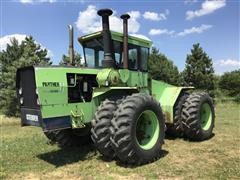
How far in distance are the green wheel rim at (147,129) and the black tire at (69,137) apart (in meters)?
1.57

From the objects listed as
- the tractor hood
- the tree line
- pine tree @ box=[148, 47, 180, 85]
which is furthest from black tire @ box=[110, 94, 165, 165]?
pine tree @ box=[148, 47, 180, 85]

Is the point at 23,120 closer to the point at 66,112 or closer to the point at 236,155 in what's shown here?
the point at 66,112

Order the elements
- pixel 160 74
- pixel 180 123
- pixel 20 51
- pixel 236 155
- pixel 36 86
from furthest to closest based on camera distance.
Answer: pixel 160 74 < pixel 20 51 < pixel 180 123 < pixel 236 155 < pixel 36 86

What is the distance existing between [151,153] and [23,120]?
3.05m

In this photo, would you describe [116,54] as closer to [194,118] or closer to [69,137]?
[69,137]

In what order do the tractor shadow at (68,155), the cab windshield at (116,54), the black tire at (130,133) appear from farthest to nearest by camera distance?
the cab windshield at (116,54)
the tractor shadow at (68,155)
the black tire at (130,133)

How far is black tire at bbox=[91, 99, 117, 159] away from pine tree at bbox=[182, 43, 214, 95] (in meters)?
34.4

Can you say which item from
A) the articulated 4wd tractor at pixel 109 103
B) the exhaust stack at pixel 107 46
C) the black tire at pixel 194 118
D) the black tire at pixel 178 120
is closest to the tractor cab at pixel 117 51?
the articulated 4wd tractor at pixel 109 103

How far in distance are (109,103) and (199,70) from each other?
118 ft

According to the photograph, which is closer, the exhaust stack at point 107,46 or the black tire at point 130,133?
the black tire at point 130,133

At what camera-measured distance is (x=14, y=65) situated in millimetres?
26484

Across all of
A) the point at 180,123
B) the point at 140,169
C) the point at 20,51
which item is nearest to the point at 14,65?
the point at 20,51

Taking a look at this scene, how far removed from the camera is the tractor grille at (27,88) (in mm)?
6934

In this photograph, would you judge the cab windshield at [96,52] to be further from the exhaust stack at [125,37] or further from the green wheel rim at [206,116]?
the green wheel rim at [206,116]
